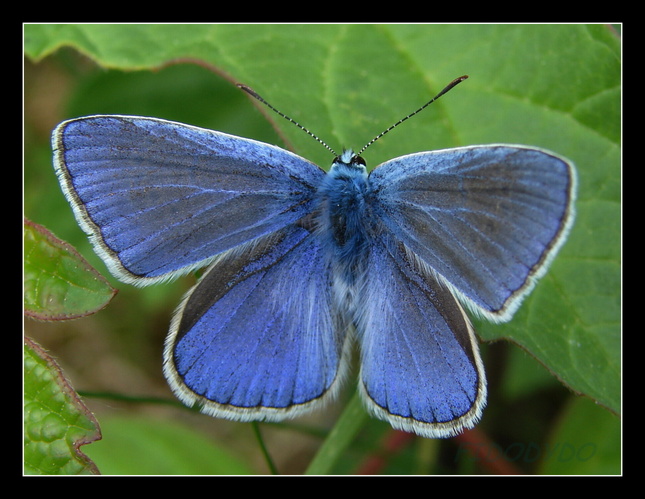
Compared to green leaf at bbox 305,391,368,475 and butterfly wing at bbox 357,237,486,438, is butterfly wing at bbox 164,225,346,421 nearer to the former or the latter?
butterfly wing at bbox 357,237,486,438

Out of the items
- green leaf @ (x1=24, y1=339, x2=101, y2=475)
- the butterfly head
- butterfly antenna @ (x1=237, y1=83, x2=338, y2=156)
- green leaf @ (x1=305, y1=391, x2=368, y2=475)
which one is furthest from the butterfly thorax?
green leaf @ (x1=24, y1=339, x2=101, y2=475)

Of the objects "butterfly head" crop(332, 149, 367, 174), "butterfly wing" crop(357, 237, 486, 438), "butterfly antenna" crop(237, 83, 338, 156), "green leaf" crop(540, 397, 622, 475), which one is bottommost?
"green leaf" crop(540, 397, 622, 475)

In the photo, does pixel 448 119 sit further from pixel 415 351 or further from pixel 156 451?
pixel 156 451

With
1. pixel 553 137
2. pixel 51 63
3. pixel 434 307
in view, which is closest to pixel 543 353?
pixel 434 307

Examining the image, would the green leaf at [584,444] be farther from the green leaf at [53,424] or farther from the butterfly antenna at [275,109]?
the green leaf at [53,424]

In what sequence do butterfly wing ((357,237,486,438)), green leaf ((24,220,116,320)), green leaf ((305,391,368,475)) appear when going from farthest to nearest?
1. green leaf ((305,391,368,475))
2. butterfly wing ((357,237,486,438))
3. green leaf ((24,220,116,320))
